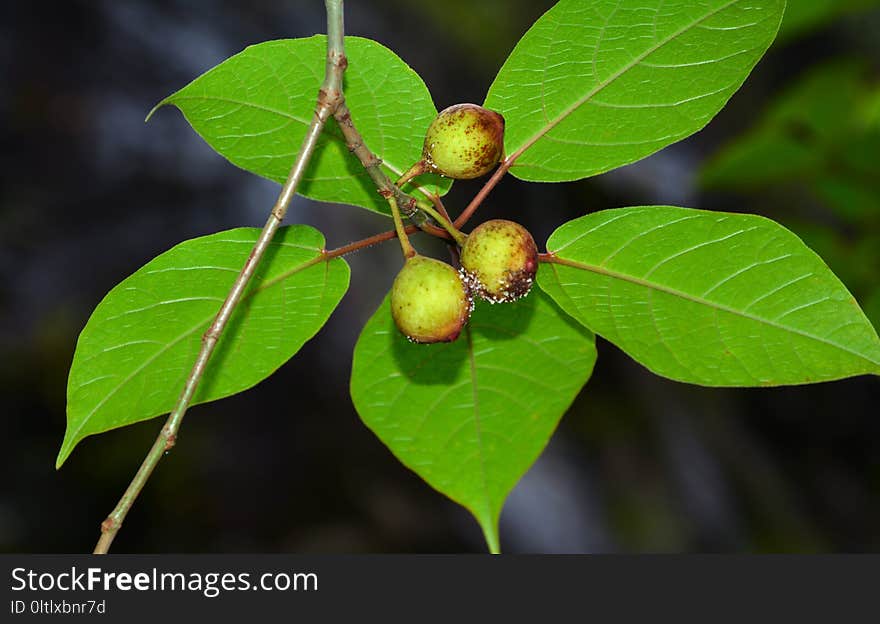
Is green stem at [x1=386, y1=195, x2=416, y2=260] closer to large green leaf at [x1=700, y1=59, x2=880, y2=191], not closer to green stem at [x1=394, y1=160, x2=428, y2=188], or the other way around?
green stem at [x1=394, y1=160, x2=428, y2=188]

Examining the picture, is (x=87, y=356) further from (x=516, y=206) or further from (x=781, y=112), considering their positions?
(x=516, y=206)

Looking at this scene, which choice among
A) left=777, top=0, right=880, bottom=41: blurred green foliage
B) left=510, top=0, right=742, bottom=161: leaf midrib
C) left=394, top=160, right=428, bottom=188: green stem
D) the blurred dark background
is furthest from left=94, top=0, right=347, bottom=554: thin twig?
the blurred dark background

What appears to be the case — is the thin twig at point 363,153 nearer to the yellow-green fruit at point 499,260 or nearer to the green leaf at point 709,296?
the yellow-green fruit at point 499,260

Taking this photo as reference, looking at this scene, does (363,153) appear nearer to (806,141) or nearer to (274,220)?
(274,220)

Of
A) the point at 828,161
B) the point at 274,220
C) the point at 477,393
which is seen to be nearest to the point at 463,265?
the point at 274,220

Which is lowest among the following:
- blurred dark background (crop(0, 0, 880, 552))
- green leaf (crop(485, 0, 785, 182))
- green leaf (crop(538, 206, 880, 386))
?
green leaf (crop(538, 206, 880, 386))

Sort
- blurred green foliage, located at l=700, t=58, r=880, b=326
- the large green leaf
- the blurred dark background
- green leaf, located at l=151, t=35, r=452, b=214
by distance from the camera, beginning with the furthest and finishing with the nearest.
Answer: the blurred dark background < the large green leaf < blurred green foliage, located at l=700, t=58, r=880, b=326 < green leaf, located at l=151, t=35, r=452, b=214

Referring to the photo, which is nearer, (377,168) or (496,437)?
(377,168)

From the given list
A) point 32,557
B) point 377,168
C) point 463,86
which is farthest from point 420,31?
point 377,168
